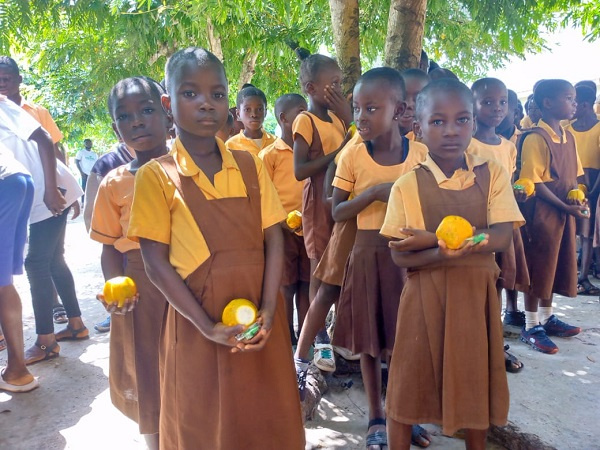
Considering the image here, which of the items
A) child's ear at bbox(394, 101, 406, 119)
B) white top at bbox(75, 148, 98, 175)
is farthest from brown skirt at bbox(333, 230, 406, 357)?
white top at bbox(75, 148, 98, 175)

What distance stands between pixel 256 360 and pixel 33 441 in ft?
5.83

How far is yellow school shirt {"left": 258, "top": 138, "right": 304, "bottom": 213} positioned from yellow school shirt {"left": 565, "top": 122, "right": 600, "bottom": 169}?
10.6 ft

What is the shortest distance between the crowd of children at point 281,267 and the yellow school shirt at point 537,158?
679 mm

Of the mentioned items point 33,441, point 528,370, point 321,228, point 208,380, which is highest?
point 321,228

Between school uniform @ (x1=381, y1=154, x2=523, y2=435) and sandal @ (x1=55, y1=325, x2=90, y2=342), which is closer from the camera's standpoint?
school uniform @ (x1=381, y1=154, x2=523, y2=435)

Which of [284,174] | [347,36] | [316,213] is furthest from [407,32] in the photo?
[316,213]

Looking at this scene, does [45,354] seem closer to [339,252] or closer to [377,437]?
[339,252]

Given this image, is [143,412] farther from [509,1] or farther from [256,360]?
[509,1]

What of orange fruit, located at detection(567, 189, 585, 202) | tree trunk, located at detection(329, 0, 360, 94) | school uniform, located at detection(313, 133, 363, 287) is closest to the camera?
school uniform, located at detection(313, 133, 363, 287)

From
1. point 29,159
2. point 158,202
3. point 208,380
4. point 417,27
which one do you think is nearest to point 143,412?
point 208,380

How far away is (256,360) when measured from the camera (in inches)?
71.7

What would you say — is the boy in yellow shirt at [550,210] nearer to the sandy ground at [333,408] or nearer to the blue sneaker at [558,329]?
the blue sneaker at [558,329]

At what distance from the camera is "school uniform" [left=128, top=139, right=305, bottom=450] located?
175 cm

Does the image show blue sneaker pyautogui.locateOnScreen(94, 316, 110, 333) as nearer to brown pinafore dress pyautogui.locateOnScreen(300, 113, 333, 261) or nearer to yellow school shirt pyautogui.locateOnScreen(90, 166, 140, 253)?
brown pinafore dress pyautogui.locateOnScreen(300, 113, 333, 261)
